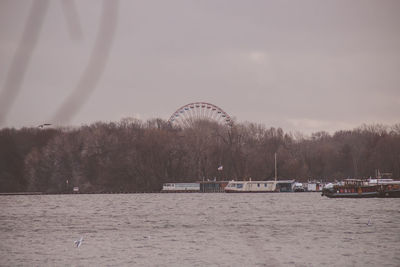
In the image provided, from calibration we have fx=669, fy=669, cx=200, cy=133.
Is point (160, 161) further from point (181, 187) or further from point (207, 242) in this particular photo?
point (207, 242)

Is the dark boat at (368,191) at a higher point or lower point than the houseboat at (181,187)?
lower

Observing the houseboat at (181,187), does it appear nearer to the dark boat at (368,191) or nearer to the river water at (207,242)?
the dark boat at (368,191)

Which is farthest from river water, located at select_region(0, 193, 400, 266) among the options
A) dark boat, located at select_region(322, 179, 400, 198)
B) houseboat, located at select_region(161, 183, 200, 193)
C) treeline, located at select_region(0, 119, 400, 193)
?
houseboat, located at select_region(161, 183, 200, 193)

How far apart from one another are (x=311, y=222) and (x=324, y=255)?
30.0 metres

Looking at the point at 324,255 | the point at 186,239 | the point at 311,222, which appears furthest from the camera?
the point at 311,222

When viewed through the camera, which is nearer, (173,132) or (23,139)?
(23,139)

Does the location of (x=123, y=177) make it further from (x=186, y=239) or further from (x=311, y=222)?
(x=186, y=239)

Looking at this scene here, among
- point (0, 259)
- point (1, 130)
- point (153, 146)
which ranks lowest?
point (0, 259)

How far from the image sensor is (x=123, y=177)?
18962 cm

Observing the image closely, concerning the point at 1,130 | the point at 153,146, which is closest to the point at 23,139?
the point at 1,130

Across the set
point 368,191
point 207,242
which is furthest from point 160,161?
point 207,242

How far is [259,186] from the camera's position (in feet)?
607

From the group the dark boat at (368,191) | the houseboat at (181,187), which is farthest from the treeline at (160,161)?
the dark boat at (368,191)

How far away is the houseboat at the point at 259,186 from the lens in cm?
18200
